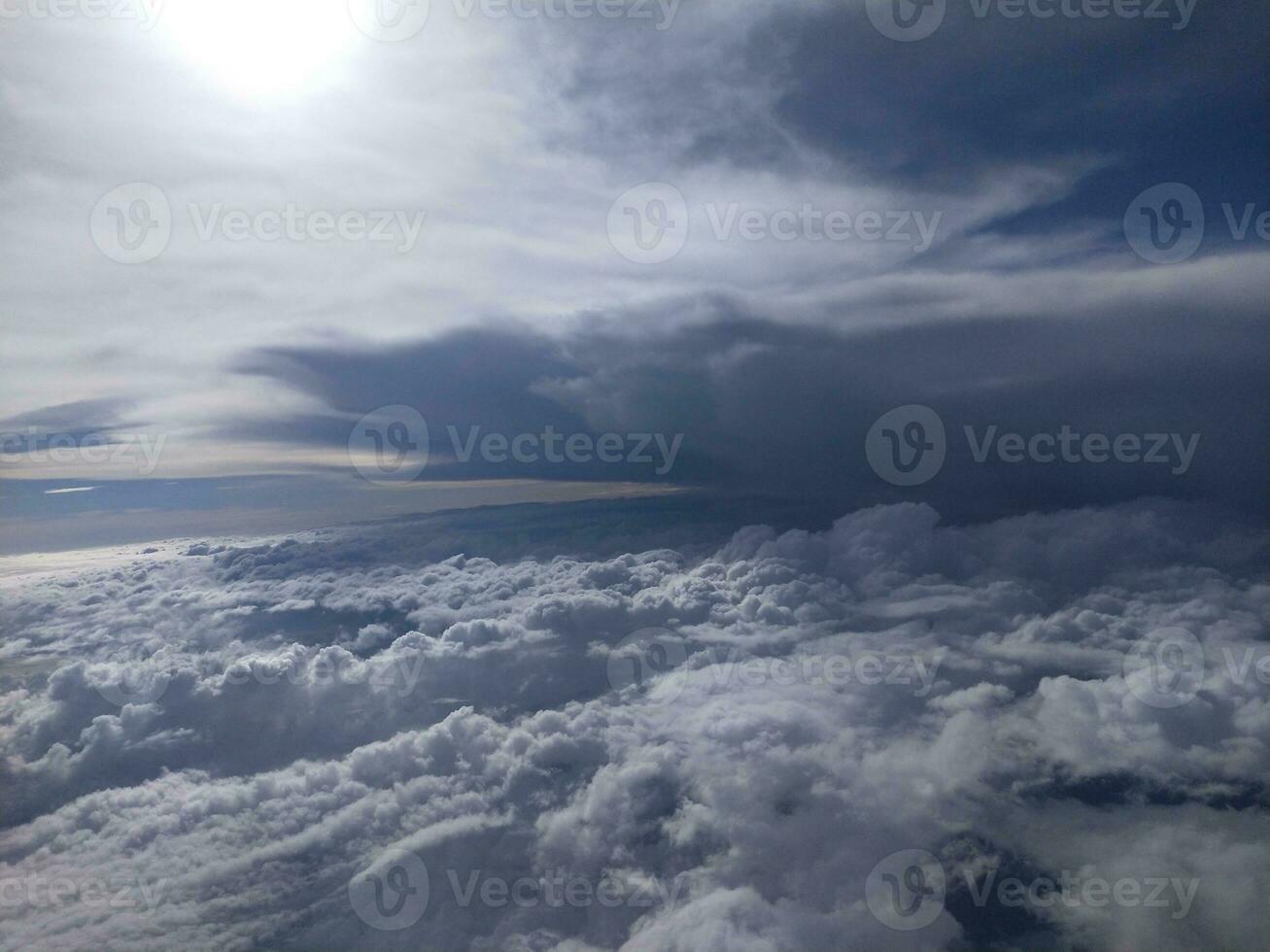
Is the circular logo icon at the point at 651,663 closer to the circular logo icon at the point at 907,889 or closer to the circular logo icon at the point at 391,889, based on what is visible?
the circular logo icon at the point at 907,889

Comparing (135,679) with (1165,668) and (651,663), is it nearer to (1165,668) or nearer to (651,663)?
(651,663)

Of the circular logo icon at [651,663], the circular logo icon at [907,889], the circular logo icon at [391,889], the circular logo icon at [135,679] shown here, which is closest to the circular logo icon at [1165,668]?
the circular logo icon at [907,889]

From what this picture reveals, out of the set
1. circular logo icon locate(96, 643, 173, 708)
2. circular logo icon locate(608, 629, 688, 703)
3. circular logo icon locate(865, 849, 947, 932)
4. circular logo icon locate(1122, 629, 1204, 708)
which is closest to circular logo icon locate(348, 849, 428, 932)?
circular logo icon locate(608, 629, 688, 703)

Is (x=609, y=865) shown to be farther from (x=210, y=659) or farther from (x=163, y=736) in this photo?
(x=210, y=659)

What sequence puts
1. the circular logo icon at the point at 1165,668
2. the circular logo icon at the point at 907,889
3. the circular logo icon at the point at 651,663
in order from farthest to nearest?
the circular logo icon at the point at 651,663 → the circular logo icon at the point at 1165,668 → the circular logo icon at the point at 907,889

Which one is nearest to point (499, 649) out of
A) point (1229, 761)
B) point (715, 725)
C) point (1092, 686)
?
point (715, 725)
